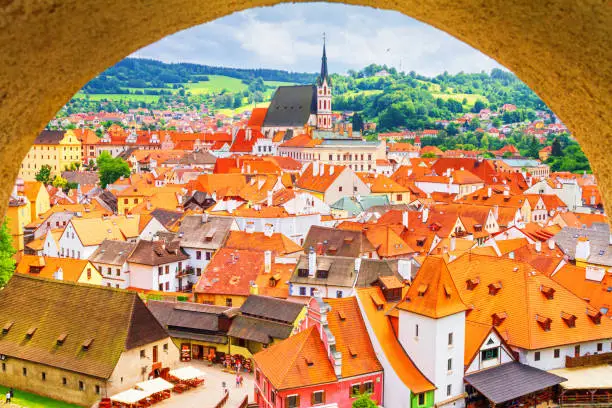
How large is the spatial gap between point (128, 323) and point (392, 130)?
156335 millimetres

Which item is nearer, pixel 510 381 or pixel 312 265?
pixel 510 381

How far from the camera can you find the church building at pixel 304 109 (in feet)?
419

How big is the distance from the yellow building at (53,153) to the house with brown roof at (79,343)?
8768 cm

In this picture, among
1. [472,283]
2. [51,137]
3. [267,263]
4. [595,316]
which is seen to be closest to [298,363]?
[472,283]

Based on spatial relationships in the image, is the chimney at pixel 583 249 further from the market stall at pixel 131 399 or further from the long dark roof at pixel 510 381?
the market stall at pixel 131 399

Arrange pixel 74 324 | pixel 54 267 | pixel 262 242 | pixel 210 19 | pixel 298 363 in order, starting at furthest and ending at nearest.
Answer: pixel 262 242, pixel 54 267, pixel 74 324, pixel 298 363, pixel 210 19

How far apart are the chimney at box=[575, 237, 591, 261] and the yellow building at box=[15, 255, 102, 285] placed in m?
29.8

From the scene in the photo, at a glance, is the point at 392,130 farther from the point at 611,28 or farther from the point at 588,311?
the point at 611,28

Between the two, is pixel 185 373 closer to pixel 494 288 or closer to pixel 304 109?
pixel 494 288

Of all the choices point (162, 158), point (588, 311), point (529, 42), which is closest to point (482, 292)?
point (588, 311)

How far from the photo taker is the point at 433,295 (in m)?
26.5

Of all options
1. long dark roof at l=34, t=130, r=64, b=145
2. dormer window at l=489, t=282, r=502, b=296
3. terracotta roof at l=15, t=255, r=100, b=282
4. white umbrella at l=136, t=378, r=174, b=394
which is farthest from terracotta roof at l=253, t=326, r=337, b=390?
long dark roof at l=34, t=130, r=64, b=145

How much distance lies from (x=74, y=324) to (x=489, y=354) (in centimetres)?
1833

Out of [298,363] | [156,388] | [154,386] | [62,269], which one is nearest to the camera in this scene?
[298,363]
